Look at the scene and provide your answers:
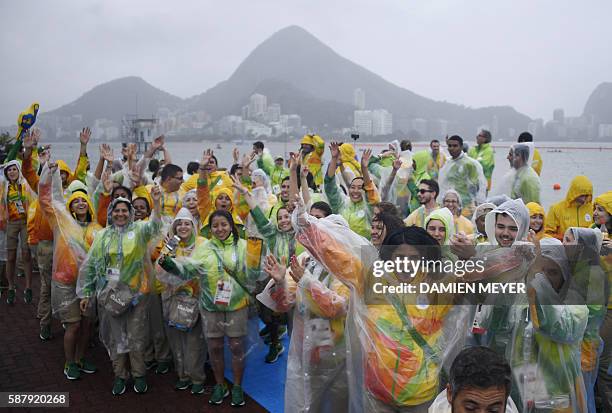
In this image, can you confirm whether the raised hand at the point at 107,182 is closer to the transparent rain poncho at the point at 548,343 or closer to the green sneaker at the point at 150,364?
the green sneaker at the point at 150,364

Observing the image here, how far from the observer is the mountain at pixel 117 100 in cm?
5531

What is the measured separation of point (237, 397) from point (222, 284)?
1.03 m

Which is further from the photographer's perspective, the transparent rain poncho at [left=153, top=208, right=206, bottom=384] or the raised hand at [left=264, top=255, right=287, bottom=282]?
the transparent rain poncho at [left=153, top=208, right=206, bottom=384]

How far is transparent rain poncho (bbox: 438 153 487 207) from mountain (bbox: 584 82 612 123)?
26.7 meters

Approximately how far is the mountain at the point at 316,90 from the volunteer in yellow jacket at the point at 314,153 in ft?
140

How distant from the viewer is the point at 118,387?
4453 millimetres

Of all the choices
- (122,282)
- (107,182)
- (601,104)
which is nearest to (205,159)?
(107,182)

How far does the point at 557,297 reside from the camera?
2551 millimetres

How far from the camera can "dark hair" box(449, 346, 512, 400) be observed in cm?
190

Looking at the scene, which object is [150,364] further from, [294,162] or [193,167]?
[193,167]

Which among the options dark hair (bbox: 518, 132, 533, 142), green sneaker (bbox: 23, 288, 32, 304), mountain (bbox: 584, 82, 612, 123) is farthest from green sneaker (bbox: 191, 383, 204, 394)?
mountain (bbox: 584, 82, 612, 123)

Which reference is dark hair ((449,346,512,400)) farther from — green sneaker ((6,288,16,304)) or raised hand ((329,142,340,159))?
green sneaker ((6,288,16,304))

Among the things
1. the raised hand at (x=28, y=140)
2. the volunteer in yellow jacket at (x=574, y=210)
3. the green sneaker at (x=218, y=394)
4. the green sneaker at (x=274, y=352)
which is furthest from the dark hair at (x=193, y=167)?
the volunteer in yellow jacket at (x=574, y=210)

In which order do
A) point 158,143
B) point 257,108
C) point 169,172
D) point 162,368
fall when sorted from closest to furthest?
point 162,368
point 158,143
point 169,172
point 257,108
